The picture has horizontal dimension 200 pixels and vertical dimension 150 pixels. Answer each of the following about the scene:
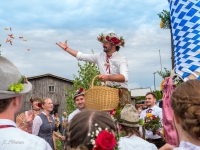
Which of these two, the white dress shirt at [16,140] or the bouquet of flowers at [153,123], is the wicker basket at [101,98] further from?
the bouquet of flowers at [153,123]

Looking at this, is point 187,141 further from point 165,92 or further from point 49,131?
point 49,131

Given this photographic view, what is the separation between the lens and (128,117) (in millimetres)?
4355

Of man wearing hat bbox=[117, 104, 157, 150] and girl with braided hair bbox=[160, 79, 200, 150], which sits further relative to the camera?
man wearing hat bbox=[117, 104, 157, 150]

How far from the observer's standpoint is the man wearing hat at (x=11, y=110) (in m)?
2.13

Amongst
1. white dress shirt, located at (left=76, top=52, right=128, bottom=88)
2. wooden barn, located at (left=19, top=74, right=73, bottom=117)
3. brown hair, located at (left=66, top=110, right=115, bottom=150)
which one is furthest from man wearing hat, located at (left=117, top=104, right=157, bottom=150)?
wooden barn, located at (left=19, top=74, right=73, bottom=117)

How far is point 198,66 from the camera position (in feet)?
9.03

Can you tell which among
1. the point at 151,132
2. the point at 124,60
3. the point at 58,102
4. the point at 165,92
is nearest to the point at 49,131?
the point at 151,132

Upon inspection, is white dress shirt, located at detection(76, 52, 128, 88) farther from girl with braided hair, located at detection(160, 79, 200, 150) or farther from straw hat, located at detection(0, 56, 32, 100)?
girl with braided hair, located at detection(160, 79, 200, 150)

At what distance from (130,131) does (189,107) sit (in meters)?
2.22

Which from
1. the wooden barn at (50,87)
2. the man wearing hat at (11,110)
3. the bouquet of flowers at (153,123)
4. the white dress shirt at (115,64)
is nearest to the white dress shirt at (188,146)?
the man wearing hat at (11,110)

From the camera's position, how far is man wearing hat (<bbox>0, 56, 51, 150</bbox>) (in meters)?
2.13

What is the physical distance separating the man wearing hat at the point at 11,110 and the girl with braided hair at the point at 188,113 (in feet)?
2.73

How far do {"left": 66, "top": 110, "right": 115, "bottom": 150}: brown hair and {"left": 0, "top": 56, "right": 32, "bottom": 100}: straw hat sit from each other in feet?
1.47

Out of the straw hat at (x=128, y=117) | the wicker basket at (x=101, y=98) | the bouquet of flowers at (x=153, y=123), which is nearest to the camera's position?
the straw hat at (x=128, y=117)
